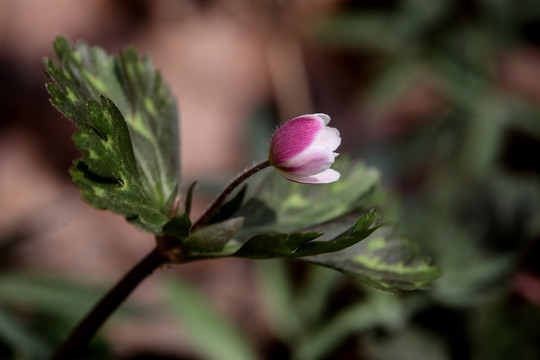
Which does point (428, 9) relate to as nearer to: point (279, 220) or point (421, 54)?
point (421, 54)

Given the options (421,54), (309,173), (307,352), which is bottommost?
(307,352)

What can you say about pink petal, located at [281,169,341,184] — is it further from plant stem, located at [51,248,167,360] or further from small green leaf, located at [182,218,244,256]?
plant stem, located at [51,248,167,360]

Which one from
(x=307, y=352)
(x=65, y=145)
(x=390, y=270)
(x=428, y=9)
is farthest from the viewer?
(x=65, y=145)

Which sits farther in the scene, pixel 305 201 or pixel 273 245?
pixel 305 201

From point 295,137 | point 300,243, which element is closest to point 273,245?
point 300,243

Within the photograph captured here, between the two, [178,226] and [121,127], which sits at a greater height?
[121,127]

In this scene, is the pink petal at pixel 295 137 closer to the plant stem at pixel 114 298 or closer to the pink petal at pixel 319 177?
the pink petal at pixel 319 177

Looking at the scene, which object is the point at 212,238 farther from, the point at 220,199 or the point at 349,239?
the point at 349,239

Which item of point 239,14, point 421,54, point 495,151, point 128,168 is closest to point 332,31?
point 421,54
